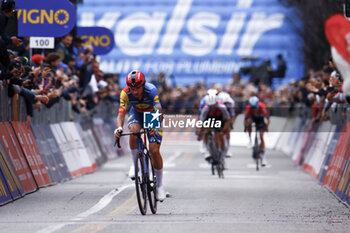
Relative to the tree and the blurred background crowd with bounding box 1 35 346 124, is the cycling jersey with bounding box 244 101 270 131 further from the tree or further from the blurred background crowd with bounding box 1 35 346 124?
the tree

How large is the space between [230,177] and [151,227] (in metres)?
10.7

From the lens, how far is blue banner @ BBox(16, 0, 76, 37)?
68.6 feet

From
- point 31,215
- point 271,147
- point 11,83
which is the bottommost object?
point 271,147

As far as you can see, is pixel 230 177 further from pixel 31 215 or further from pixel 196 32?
pixel 196 32

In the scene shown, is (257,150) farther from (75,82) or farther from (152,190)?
(152,190)

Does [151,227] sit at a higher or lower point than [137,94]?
lower

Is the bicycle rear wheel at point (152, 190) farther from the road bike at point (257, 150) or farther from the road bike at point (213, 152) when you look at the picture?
the road bike at point (257, 150)

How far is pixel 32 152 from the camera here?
18.6 m

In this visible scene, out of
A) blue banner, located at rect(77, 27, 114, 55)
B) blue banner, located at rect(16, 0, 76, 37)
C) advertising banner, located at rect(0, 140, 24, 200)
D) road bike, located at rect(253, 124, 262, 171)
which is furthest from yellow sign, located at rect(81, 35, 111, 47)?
advertising banner, located at rect(0, 140, 24, 200)

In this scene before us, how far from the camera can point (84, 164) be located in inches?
937

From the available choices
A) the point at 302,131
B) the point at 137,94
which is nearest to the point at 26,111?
the point at 137,94

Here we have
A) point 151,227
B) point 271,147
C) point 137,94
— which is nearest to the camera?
point 151,227

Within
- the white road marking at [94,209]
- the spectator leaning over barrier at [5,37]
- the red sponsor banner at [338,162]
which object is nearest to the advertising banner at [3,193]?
the white road marking at [94,209]

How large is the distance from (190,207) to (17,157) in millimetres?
3606
